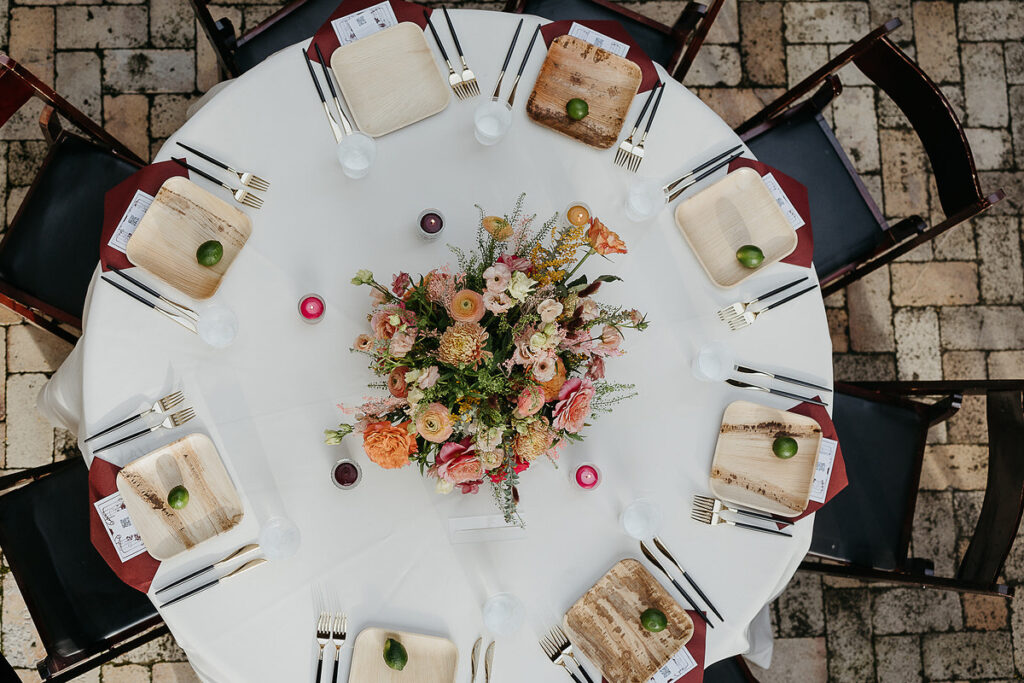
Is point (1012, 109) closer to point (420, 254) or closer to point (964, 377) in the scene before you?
point (964, 377)

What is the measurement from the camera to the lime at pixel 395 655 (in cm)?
199

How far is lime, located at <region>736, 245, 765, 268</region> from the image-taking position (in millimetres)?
2213

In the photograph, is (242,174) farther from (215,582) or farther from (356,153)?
(215,582)

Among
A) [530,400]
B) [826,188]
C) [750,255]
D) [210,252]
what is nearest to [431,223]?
[210,252]

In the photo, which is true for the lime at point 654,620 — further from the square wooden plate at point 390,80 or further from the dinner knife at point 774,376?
the square wooden plate at point 390,80

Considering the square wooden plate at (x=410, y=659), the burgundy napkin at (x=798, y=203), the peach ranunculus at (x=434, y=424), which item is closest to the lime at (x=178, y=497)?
the square wooden plate at (x=410, y=659)

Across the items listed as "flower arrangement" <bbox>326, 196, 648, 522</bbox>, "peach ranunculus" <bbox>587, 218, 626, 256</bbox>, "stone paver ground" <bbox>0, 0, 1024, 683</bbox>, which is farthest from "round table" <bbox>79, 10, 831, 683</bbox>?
"stone paver ground" <bbox>0, 0, 1024, 683</bbox>

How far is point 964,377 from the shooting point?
11.8 ft

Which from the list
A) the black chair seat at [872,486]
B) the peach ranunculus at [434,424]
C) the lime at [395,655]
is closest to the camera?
the peach ranunculus at [434,424]

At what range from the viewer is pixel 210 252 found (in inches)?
82.3

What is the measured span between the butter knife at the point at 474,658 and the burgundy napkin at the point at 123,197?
1536mm

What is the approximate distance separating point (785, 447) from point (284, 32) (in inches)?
93.1

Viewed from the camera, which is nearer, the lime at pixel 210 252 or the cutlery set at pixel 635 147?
→ the lime at pixel 210 252

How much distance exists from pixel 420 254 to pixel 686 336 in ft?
2.90
